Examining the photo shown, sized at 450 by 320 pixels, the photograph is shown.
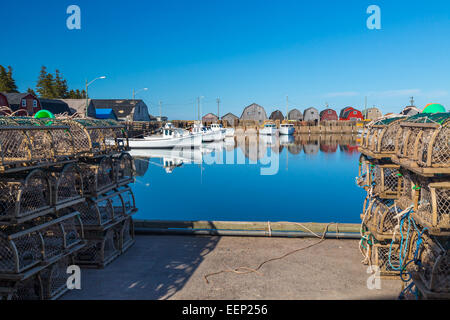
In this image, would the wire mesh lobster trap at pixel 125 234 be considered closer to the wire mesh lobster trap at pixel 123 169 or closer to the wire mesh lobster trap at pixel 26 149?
the wire mesh lobster trap at pixel 123 169

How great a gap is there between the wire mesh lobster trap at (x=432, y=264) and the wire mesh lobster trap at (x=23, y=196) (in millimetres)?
6181

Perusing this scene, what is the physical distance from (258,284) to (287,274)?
801 mm

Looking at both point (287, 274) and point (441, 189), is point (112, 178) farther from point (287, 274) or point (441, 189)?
point (441, 189)

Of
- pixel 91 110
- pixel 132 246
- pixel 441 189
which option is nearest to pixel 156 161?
pixel 91 110

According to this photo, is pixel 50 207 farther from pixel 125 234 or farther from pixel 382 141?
pixel 382 141

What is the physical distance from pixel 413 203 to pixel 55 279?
666 cm

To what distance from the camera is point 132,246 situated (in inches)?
372

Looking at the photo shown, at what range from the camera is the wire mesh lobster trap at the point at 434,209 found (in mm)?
4910

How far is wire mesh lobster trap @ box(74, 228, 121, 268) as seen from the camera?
792cm

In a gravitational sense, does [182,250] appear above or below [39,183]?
below

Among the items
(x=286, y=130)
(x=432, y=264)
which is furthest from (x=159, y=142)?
(x=432, y=264)

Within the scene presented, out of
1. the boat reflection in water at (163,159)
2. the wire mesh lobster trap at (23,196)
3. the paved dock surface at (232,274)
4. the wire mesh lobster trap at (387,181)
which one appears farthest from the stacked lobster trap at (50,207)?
the boat reflection in water at (163,159)

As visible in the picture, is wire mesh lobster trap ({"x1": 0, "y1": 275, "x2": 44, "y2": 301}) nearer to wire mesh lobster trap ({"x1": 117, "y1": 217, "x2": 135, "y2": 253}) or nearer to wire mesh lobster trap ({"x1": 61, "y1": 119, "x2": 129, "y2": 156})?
wire mesh lobster trap ({"x1": 117, "y1": 217, "x2": 135, "y2": 253})

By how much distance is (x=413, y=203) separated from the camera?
5832 mm
